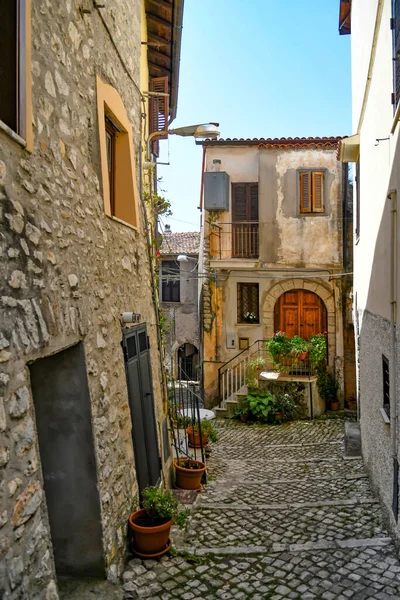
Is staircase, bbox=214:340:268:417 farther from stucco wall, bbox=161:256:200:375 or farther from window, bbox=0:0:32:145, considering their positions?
window, bbox=0:0:32:145

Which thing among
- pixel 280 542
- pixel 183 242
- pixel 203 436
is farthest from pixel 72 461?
pixel 183 242

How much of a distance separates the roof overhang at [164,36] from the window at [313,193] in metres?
7.12

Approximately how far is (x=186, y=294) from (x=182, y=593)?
1881 cm

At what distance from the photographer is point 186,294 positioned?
22.5 m

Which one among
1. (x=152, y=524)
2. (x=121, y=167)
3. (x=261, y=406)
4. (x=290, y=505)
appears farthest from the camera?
(x=261, y=406)

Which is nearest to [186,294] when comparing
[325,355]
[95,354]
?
[325,355]

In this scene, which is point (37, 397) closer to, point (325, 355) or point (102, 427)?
point (102, 427)

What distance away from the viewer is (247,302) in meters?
15.6

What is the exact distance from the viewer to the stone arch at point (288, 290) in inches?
587

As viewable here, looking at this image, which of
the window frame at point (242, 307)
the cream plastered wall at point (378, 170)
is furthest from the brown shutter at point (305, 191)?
the cream plastered wall at point (378, 170)

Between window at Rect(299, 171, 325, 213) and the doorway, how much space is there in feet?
41.1

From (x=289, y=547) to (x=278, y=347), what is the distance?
9.17 metres

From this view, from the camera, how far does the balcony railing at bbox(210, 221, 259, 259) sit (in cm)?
1534

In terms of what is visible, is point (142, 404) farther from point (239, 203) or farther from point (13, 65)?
point (239, 203)
